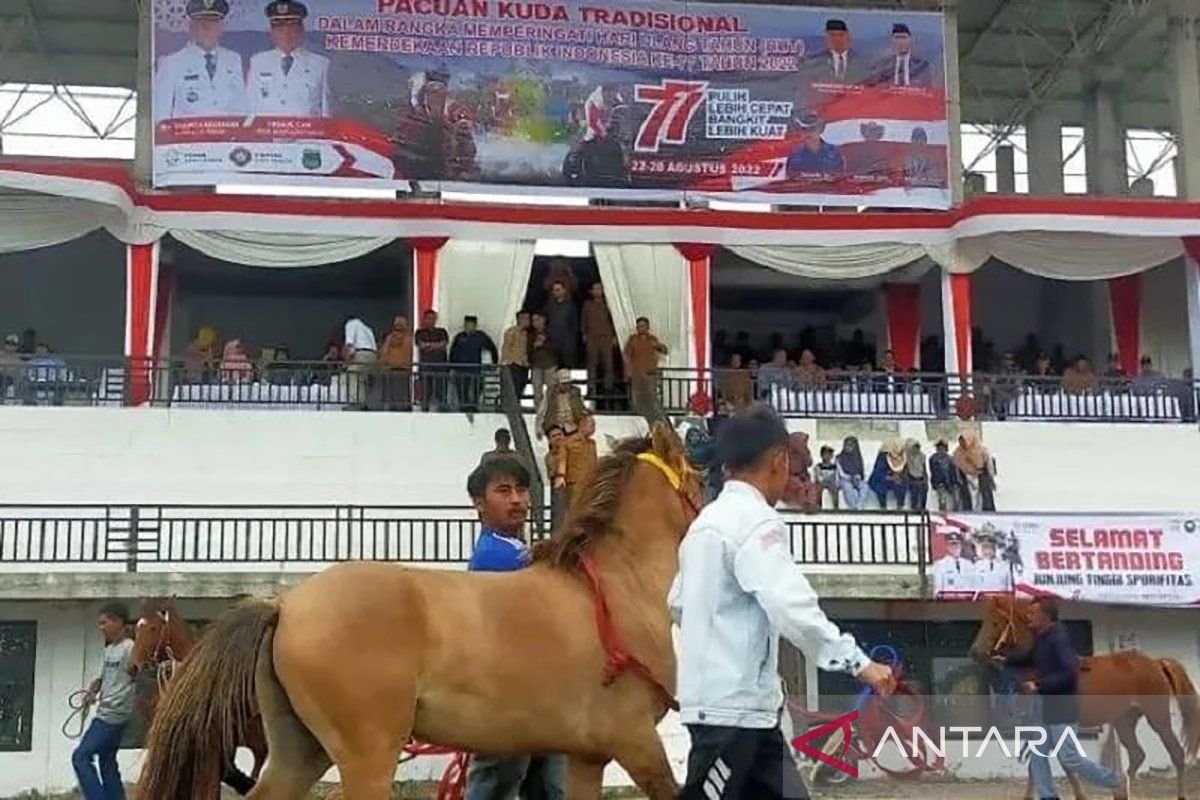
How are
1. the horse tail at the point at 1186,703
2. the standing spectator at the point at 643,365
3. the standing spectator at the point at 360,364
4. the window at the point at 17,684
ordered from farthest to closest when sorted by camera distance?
1. the standing spectator at the point at 643,365
2. the standing spectator at the point at 360,364
3. the window at the point at 17,684
4. the horse tail at the point at 1186,703

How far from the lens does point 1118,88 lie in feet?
99.3

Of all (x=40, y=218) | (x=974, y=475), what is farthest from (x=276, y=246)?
(x=974, y=475)

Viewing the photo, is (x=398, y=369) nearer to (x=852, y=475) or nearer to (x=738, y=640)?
(x=852, y=475)

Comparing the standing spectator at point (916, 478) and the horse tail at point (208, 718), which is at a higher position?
the standing spectator at point (916, 478)

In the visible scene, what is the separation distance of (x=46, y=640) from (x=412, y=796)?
4402 millimetres

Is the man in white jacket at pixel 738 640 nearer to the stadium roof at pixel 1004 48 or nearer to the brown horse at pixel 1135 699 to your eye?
the brown horse at pixel 1135 699

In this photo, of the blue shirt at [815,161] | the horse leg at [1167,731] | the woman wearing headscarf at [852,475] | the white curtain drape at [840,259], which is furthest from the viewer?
the blue shirt at [815,161]

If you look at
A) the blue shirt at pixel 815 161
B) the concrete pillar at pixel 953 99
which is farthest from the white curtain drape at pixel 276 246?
the concrete pillar at pixel 953 99

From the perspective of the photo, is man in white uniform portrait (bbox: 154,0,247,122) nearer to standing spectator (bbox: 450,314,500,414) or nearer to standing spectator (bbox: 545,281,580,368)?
standing spectator (bbox: 450,314,500,414)

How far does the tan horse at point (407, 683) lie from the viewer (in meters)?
6.18

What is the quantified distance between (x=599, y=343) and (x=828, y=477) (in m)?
4.36

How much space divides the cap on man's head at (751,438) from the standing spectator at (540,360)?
546 inches

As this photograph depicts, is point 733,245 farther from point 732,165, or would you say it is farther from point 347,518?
point 347,518

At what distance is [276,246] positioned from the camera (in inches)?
828
